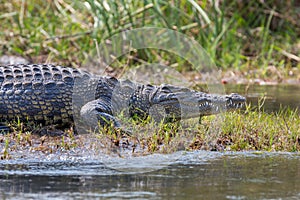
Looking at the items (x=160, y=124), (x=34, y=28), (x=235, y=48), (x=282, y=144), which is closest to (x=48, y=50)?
(x=34, y=28)

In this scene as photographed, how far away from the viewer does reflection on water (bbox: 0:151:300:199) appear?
4277mm

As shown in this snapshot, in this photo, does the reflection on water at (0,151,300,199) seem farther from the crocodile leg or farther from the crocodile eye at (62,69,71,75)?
the crocodile eye at (62,69,71,75)

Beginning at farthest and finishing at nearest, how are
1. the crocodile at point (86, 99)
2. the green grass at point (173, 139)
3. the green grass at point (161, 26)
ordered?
the green grass at point (161, 26), the crocodile at point (86, 99), the green grass at point (173, 139)

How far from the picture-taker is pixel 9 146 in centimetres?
576

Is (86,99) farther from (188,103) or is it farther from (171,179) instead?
(171,179)

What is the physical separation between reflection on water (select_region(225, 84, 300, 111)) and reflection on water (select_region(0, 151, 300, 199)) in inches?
99.0

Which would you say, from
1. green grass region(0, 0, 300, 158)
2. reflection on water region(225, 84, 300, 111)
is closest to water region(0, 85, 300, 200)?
reflection on water region(225, 84, 300, 111)

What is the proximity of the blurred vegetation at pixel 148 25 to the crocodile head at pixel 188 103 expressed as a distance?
11.9 feet

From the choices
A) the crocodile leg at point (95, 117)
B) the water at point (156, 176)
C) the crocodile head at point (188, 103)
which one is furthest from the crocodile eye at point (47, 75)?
the water at point (156, 176)

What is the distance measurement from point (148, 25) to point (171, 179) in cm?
647

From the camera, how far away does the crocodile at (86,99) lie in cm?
653

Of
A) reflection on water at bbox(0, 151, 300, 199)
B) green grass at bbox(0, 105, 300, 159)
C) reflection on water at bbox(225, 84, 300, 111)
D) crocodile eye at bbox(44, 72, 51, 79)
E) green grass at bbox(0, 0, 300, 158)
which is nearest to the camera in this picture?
reflection on water at bbox(0, 151, 300, 199)

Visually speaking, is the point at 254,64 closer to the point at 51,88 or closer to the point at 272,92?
the point at 272,92

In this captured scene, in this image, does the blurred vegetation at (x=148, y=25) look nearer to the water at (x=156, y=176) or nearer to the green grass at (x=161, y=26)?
the green grass at (x=161, y=26)
